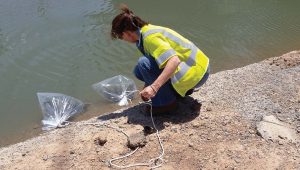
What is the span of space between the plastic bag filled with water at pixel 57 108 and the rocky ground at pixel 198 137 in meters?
0.47

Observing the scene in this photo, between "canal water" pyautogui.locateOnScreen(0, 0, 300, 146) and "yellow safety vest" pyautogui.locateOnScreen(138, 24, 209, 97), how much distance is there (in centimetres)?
208

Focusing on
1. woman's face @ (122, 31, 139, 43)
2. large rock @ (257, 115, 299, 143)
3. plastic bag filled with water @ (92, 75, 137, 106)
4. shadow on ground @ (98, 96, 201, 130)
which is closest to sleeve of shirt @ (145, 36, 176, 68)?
woman's face @ (122, 31, 139, 43)

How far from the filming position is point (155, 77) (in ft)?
15.1

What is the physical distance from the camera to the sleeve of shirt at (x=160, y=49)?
4207mm

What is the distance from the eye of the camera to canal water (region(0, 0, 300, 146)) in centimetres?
672

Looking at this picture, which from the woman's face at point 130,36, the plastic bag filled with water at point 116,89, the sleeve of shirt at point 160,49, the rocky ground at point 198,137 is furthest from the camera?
the plastic bag filled with water at point 116,89

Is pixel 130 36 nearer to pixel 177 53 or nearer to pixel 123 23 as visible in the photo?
pixel 123 23

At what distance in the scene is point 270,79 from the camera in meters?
5.87

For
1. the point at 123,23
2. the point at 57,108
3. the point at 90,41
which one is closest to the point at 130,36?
the point at 123,23

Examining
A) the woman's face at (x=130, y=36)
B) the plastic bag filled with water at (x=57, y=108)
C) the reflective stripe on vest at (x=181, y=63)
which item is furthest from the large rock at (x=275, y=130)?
the plastic bag filled with water at (x=57, y=108)

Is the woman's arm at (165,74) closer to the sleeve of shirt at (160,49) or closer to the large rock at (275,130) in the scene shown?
the sleeve of shirt at (160,49)

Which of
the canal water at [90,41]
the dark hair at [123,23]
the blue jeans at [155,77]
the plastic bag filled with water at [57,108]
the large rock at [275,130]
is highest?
the dark hair at [123,23]

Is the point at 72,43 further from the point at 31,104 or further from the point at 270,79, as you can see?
the point at 270,79

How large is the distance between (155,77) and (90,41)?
163 inches
